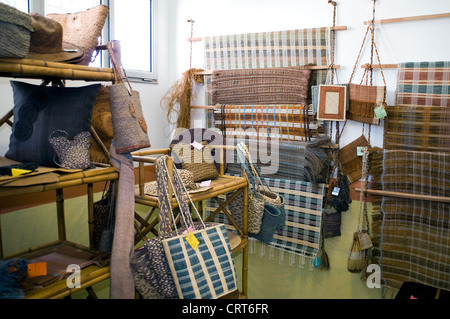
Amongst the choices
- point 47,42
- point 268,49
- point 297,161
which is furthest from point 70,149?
point 268,49

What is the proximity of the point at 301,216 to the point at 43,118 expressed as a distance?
175 cm

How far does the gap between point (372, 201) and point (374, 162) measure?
0.26m

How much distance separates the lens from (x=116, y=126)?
1.47m

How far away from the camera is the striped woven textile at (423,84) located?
215 cm

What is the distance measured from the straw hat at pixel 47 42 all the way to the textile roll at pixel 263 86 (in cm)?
149

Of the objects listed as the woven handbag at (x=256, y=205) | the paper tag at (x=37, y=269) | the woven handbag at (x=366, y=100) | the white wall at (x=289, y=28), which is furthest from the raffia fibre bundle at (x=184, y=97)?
the paper tag at (x=37, y=269)

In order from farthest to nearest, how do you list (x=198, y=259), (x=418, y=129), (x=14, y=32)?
1. (x=418, y=129)
2. (x=198, y=259)
3. (x=14, y=32)

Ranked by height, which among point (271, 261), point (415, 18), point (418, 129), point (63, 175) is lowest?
point (271, 261)

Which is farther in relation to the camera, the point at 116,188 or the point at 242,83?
the point at 242,83

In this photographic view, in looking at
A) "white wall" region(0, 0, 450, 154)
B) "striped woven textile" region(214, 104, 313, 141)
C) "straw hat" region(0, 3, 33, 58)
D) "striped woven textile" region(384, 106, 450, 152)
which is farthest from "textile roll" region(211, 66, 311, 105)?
"straw hat" region(0, 3, 33, 58)

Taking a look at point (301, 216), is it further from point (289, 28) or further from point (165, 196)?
point (289, 28)

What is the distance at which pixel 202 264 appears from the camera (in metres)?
1.58
